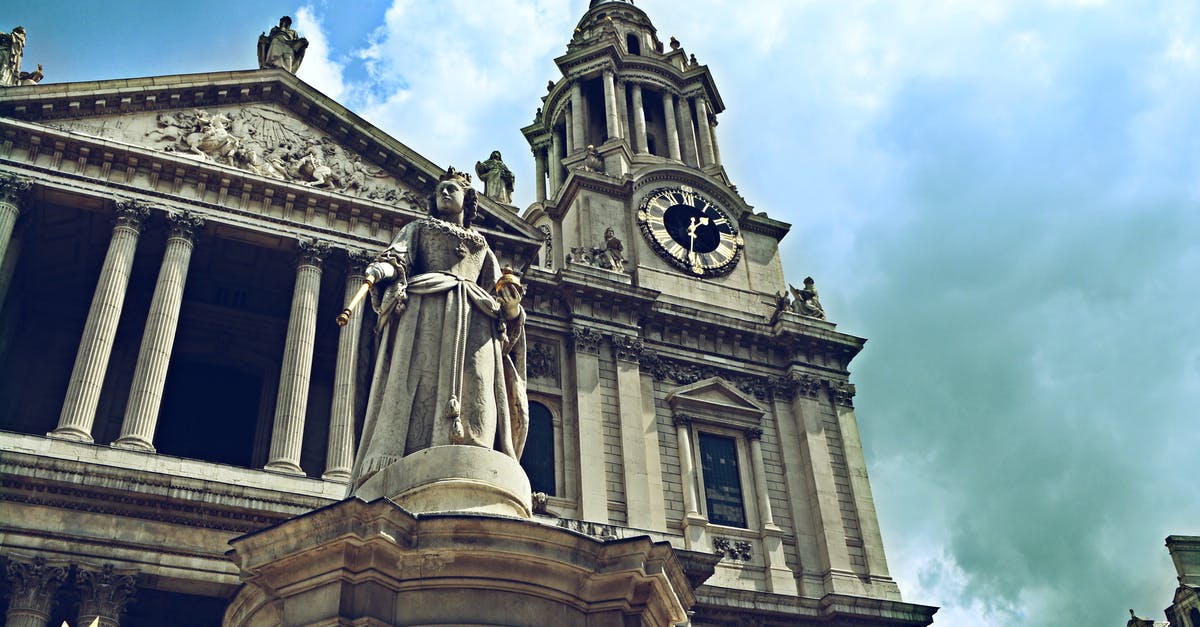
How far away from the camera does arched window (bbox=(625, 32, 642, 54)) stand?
42250 millimetres

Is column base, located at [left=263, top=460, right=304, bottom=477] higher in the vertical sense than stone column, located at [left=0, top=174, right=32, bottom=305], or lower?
lower

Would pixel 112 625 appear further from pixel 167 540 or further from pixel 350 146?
pixel 350 146

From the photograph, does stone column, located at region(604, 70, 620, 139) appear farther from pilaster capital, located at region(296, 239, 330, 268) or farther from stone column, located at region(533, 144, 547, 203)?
Result: pilaster capital, located at region(296, 239, 330, 268)

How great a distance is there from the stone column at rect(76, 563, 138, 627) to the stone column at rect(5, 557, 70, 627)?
0.38 meters

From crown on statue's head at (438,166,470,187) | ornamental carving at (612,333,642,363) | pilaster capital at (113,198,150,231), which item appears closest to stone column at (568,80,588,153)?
ornamental carving at (612,333,642,363)

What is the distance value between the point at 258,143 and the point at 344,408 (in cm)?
756

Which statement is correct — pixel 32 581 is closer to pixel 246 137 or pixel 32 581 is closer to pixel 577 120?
pixel 246 137

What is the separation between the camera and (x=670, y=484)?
27.0 meters

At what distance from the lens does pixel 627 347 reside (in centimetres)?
2839

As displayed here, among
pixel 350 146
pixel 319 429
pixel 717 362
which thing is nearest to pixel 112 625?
pixel 319 429

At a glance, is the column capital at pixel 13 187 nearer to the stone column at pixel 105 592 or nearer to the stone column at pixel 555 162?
the stone column at pixel 105 592

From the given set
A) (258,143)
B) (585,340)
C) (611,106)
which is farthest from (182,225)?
(611,106)

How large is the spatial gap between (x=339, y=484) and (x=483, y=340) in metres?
12.6

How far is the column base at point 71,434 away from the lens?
19.0 m
